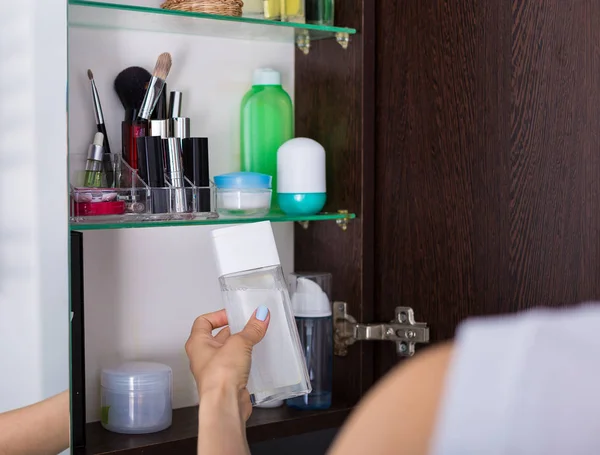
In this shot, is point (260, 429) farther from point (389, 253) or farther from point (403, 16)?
point (403, 16)

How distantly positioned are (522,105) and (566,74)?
0.23ft

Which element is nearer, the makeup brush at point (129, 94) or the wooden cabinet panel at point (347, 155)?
the makeup brush at point (129, 94)

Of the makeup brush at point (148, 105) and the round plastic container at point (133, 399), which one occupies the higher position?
the makeup brush at point (148, 105)

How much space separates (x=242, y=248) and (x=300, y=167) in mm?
195

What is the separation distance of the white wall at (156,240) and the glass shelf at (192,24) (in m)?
0.02

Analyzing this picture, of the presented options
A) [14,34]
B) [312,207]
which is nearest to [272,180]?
[312,207]

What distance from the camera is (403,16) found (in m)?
1.17

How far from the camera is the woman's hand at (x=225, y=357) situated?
88 centimetres

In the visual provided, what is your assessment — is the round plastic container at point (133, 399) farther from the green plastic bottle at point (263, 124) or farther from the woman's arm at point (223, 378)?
the green plastic bottle at point (263, 124)

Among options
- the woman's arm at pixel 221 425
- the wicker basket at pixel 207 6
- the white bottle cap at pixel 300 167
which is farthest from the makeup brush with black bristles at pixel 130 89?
the woman's arm at pixel 221 425

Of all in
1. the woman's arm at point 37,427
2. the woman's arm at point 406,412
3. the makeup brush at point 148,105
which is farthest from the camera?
the makeup brush at point 148,105

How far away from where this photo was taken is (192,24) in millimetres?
1146

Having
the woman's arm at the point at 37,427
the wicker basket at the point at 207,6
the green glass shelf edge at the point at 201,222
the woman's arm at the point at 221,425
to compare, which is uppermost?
the wicker basket at the point at 207,6

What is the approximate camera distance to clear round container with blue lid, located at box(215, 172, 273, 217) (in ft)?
3.63
